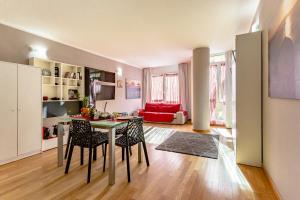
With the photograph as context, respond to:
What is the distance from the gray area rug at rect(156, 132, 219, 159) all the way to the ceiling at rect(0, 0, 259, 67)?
2618 mm

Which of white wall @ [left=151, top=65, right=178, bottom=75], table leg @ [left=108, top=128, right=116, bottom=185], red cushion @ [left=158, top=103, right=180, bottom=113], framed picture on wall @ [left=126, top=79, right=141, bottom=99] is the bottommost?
table leg @ [left=108, top=128, right=116, bottom=185]

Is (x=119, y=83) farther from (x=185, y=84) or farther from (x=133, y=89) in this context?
(x=185, y=84)

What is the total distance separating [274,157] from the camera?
199cm

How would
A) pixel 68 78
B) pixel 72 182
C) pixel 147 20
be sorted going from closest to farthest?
pixel 72 182
pixel 147 20
pixel 68 78

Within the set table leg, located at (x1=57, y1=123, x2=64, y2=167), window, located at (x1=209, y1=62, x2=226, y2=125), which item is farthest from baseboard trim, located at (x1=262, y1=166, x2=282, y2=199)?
window, located at (x1=209, y1=62, x2=226, y2=125)

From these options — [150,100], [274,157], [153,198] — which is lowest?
[153,198]

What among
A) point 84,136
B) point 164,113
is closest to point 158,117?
point 164,113

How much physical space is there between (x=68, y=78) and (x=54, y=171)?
2.43 metres

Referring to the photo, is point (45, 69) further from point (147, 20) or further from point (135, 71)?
point (135, 71)

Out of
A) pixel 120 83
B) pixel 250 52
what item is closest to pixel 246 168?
pixel 250 52

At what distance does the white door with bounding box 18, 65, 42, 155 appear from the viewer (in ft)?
9.91

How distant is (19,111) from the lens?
3008 millimetres

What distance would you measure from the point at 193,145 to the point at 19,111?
3646 millimetres

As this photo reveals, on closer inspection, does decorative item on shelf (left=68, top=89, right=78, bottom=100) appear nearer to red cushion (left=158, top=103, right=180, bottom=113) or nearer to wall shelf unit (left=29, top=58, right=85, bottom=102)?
wall shelf unit (left=29, top=58, right=85, bottom=102)
